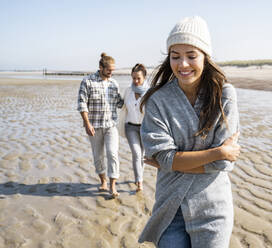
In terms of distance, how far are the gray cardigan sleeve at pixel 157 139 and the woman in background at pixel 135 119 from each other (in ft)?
9.37

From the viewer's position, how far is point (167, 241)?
1822mm

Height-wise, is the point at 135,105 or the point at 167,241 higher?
the point at 135,105

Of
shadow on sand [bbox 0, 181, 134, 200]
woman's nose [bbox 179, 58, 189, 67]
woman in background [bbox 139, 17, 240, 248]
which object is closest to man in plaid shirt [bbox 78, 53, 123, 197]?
shadow on sand [bbox 0, 181, 134, 200]

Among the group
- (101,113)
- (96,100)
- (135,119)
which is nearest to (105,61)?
(96,100)

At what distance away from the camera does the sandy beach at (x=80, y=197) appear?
359 centimetres

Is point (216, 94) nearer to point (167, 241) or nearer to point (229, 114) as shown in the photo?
point (229, 114)

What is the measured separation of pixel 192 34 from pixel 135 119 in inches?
120

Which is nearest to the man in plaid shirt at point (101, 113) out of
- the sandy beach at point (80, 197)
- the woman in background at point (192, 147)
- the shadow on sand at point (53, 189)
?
the shadow on sand at point (53, 189)

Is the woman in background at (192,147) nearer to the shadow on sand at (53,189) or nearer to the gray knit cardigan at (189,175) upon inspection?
the gray knit cardigan at (189,175)

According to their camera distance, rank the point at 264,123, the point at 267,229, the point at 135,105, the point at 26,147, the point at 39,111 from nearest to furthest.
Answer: the point at 267,229, the point at 135,105, the point at 26,147, the point at 264,123, the point at 39,111

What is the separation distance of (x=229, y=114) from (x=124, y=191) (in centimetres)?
342

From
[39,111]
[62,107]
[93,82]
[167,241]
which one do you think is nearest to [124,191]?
[93,82]

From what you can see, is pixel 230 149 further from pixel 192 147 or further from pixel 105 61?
pixel 105 61

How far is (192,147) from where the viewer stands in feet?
6.15
